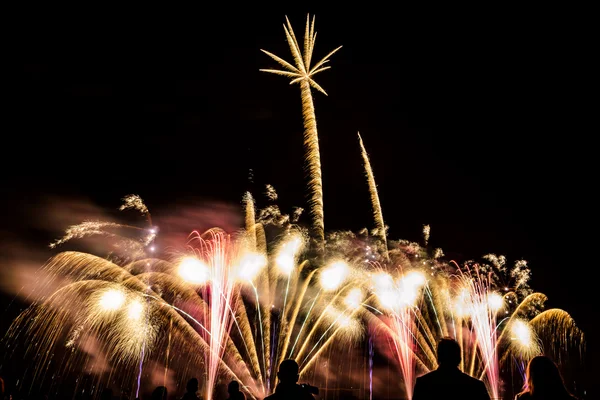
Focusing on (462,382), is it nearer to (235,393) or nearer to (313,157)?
(235,393)

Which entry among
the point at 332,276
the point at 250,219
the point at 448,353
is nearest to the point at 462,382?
the point at 448,353

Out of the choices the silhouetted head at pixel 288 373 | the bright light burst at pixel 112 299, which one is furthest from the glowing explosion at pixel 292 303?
the silhouetted head at pixel 288 373

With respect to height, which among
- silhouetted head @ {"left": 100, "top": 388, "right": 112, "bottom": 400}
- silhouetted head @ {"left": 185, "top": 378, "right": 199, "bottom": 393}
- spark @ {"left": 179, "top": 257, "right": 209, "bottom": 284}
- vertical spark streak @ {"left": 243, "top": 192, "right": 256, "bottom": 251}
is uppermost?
vertical spark streak @ {"left": 243, "top": 192, "right": 256, "bottom": 251}

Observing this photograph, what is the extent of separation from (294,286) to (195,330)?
5.67 m

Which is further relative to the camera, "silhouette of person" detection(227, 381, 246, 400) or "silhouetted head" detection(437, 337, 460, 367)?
"silhouette of person" detection(227, 381, 246, 400)

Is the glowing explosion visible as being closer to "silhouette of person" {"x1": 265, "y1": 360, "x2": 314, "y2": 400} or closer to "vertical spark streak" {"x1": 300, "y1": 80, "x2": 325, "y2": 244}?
"vertical spark streak" {"x1": 300, "y1": 80, "x2": 325, "y2": 244}

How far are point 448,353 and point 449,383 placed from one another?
28 cm

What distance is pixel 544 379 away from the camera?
Answer: 14.1ft

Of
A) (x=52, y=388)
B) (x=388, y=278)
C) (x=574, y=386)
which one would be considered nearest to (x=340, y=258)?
(x=388, y=278)

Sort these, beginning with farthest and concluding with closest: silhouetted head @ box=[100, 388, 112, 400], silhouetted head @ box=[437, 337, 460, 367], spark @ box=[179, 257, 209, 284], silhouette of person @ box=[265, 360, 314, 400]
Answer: spark @ box=[179, 257, 209, 284] < silhouetted head @ box=[100, 388, 112, 400] < silhouette of person @ box=[265, 360, 314, 400] < silhouetted head @ box=[437, 337, 460, 367]

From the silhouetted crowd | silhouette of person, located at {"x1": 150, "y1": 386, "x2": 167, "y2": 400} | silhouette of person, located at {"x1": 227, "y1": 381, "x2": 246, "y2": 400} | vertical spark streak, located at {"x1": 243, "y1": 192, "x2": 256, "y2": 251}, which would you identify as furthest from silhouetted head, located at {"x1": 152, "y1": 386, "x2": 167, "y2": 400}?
vertical spark streak, located at {"x1": 243, "y1": 192, "x2": 256, "y2": 251}

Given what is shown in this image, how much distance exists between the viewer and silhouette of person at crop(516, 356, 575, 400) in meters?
4.26

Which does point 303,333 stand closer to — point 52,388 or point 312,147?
point 312,147

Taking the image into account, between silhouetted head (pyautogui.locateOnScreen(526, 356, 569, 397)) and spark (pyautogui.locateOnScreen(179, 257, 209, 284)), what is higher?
spark (pyautogui.locateOnScreen(179, 257, 209, 284))
